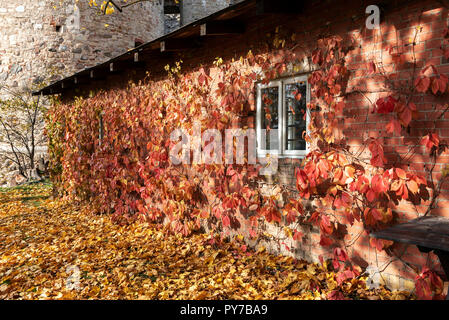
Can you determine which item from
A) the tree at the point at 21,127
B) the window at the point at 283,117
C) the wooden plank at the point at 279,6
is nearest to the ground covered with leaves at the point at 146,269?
the window at the point at 283,117

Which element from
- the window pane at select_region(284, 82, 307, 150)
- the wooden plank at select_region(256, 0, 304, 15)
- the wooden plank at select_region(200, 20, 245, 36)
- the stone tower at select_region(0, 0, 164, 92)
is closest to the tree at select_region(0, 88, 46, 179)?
the stone tower at select_region(0, 0, 164, 92)

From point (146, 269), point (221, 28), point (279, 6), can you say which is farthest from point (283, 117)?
point (146, 269)

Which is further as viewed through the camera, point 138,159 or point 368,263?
point 138,159

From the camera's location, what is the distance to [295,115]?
15.3 ft

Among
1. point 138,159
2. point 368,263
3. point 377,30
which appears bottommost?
point 368,263

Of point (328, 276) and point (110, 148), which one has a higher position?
point (110, 148)

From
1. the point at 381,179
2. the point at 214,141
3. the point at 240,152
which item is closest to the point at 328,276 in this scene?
the point at 381,179

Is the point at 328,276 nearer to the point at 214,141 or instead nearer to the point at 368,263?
the point at 368,263

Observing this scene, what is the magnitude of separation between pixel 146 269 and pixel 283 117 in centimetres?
256

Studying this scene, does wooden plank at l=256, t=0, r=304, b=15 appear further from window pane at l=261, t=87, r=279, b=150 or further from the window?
window pane at l=261, t=87, r=279, b=150

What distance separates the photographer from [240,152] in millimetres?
5191

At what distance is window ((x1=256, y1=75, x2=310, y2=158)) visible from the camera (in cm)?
455
